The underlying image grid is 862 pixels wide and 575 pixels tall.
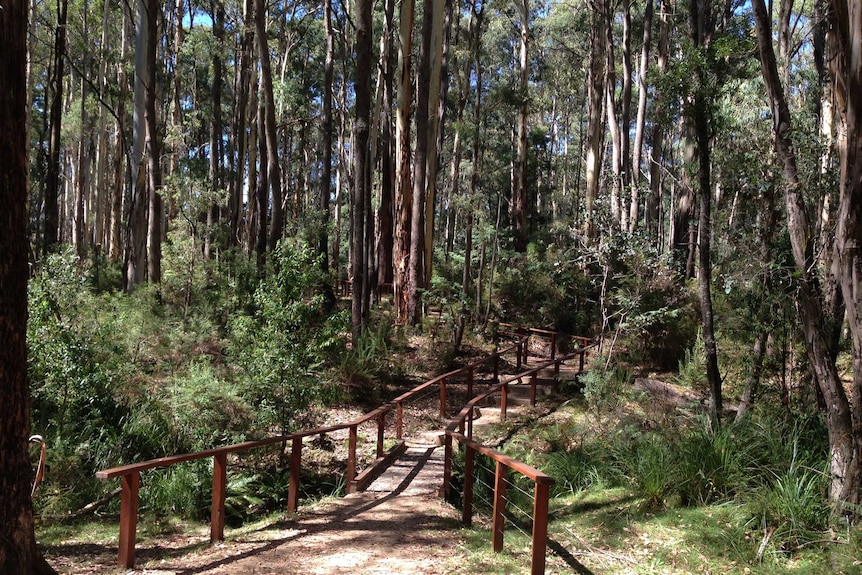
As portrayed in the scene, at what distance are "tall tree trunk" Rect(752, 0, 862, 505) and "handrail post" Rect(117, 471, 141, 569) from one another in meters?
6.09

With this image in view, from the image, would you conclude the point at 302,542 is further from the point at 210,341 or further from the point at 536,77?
the point at 536,77

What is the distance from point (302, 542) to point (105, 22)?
27.9 meters

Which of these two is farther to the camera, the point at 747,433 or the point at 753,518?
the point at 747,433

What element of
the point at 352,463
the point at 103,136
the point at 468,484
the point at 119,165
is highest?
the point at 103,136

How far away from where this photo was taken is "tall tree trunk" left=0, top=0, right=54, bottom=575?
412 centimetres

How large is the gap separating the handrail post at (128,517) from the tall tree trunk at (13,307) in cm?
65

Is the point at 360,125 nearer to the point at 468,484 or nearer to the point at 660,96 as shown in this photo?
the point at 660,96

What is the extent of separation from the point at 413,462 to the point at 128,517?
4920mm

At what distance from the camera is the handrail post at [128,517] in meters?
4.89

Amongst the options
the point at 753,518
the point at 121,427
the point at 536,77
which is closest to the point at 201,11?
the point at 536,77

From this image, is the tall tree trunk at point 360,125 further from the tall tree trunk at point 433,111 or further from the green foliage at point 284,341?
the green foliage at point 284,341

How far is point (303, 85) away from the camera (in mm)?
36938

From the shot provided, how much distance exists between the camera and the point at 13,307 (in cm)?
418

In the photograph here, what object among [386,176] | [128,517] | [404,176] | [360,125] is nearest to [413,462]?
[128,517]
